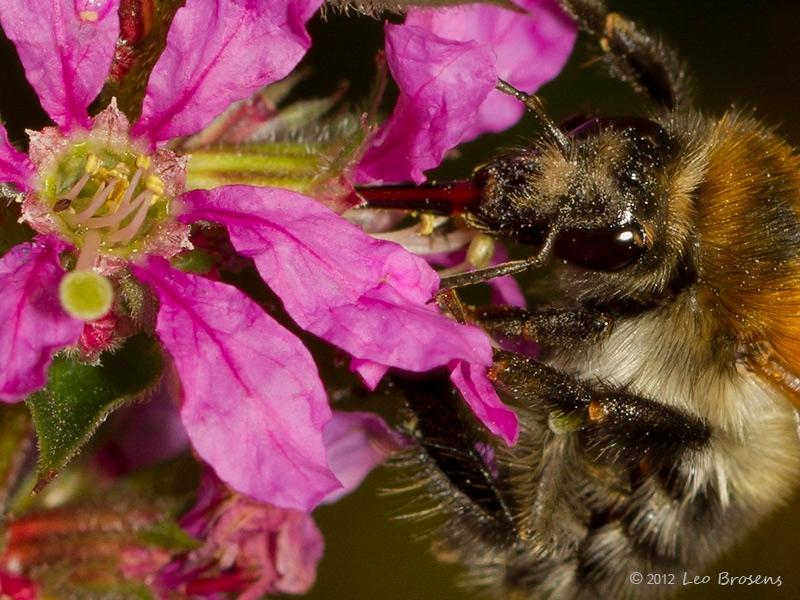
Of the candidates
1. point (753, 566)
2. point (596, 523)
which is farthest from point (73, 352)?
point (753, 566)

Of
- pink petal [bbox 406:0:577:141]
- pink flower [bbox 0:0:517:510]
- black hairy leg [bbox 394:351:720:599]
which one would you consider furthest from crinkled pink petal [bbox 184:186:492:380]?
pink petal [bbox 406:0:577:141]

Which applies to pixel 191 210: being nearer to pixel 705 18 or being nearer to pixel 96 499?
pixel 96 499

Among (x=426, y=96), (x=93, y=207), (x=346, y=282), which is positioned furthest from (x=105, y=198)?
(x=426, y=96)

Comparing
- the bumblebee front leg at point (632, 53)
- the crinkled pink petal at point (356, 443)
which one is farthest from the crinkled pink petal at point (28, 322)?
the bumblebee front leg at point (632, 53)

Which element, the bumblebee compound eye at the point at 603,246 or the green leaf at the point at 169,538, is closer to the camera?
the bumblebee compound eye at the point at 603,246

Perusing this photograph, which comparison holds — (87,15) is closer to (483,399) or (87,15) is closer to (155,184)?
(155,184)

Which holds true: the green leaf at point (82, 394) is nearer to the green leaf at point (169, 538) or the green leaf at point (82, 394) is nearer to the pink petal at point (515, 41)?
the green leaf at point (169, 538)
